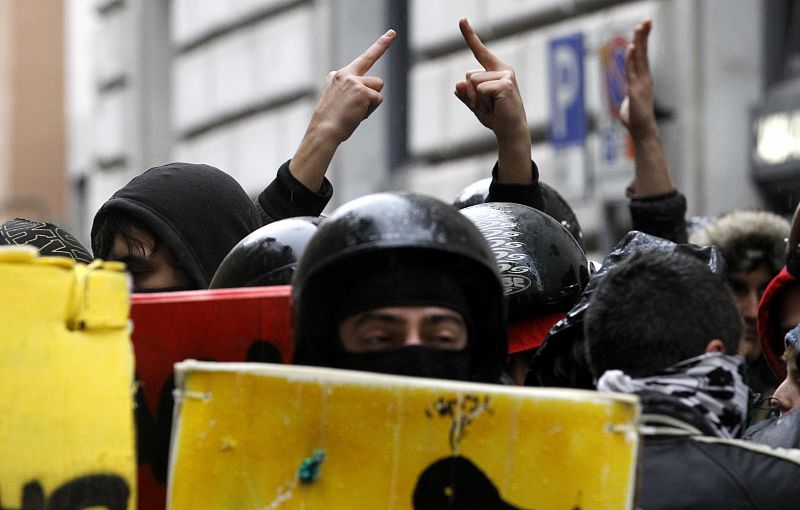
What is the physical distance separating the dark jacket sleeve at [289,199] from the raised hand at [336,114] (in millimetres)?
20

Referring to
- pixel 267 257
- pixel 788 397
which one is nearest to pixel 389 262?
pixel 267 257

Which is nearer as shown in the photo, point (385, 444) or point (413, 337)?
point (385, 444)

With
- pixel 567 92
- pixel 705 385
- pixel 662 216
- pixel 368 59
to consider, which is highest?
pixel 567 92

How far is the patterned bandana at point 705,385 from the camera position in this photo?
7.36 ft

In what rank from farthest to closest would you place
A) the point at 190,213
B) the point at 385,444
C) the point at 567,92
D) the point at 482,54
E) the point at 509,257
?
the point at 567,92, the point at 482,54, the point at 190,213, the point at 509,257, the point at 385,444

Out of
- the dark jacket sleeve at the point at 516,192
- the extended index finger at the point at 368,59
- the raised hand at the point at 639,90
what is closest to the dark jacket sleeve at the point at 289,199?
the extended index finger at the point at 368,59

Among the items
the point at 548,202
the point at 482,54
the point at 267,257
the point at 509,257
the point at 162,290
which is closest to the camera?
the point at 267,257

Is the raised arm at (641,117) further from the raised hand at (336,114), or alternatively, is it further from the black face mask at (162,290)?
the black face mask at (162,290)

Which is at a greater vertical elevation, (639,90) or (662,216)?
(639,90)

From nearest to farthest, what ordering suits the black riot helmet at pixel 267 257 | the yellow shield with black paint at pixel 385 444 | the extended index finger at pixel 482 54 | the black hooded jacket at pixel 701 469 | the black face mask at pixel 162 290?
1. the yellow shield with black paint at pixel 385 444
2. the black hooded jacket at pixel 701 469
3. the black riot helmet at pixel 267 257
4. the black face mask at pixel 162 290
5. the extended index finger at pixel 482 54

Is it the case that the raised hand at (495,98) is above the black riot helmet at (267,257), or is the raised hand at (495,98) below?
above

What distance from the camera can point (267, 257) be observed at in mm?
2893

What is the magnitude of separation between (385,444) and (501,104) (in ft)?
5.11

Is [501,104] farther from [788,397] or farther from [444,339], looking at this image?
[444,339]
